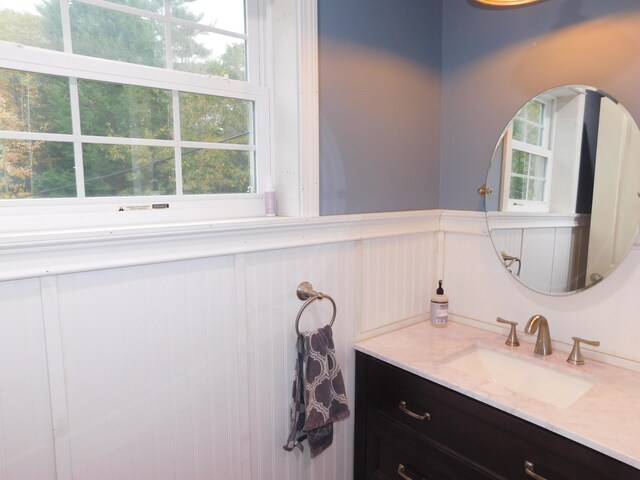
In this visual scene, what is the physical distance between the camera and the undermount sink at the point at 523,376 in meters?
1.37

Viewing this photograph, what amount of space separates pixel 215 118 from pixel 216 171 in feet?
0.57

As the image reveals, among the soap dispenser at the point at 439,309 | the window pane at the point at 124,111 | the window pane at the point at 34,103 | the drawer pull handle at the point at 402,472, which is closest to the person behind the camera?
the window pane at the point at 34,103

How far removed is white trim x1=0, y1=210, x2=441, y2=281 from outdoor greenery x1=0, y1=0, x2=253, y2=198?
0.21 metres

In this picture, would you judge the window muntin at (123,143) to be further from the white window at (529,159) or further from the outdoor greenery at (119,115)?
the white window at (529,159)

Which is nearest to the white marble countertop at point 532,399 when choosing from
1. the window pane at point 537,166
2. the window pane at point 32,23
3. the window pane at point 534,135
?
the window pane at point 537,166

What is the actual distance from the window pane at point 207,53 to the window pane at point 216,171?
0.26 meters

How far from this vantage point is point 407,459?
1502mm

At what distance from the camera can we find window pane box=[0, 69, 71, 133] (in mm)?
1047

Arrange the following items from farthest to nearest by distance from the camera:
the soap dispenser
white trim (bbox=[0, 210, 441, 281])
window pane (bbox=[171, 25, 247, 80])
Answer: the soap dispenser → window pane (bbox=[171, 25, 247, 80]) → white trim (bbox=[0, 210, 441, 281])

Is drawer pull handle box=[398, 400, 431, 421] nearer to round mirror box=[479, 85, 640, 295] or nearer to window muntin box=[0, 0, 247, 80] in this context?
round mirror box=[479, 85, 640, 295]

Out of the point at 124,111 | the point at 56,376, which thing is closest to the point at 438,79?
the point at 124,111

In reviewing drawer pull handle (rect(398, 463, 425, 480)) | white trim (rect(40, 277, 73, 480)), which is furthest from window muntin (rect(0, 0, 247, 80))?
drawer pull handle (rect(398, 463, 425, 480))

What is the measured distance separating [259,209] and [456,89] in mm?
1011

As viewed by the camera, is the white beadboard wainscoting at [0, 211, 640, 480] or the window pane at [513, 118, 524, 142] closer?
the white beadboard wainscoting at [0, 211, 640, 480]
